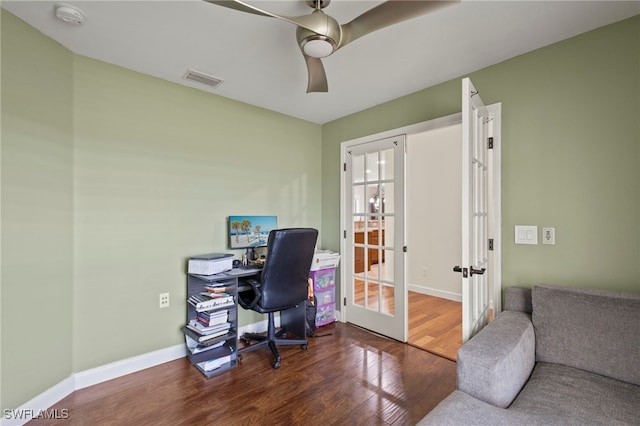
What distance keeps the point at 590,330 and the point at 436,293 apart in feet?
9.41

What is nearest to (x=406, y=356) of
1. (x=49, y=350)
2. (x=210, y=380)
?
(x=210, y=380)

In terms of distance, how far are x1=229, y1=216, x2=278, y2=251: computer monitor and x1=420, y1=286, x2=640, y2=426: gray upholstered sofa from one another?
6.94 ft

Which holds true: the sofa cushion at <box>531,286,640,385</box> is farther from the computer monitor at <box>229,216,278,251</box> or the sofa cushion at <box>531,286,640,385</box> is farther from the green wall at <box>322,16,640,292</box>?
the computer monitor at <box>229,216,278,251</box>

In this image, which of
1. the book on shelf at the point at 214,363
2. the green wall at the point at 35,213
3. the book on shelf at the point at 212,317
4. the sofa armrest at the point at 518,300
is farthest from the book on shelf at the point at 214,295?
the sofa armrest at the point at 518,300

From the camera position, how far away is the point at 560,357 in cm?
159

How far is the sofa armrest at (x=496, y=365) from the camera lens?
129cm

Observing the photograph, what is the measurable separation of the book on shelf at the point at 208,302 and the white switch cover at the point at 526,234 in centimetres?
229

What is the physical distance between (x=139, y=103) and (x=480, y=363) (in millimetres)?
2932

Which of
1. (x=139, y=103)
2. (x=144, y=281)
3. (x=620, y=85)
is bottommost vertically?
(x=144, y=281)

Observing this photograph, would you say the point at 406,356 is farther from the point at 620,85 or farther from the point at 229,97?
the point at 229,97

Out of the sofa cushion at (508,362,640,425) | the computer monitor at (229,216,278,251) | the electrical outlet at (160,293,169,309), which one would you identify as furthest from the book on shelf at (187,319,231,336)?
the sofa cushion at (508,362,640,425)

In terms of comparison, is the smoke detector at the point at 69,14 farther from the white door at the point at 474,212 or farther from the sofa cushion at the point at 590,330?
the sofa cushion at the point at 590,330

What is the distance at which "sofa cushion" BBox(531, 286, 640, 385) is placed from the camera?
142 cm

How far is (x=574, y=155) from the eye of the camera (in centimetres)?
187
